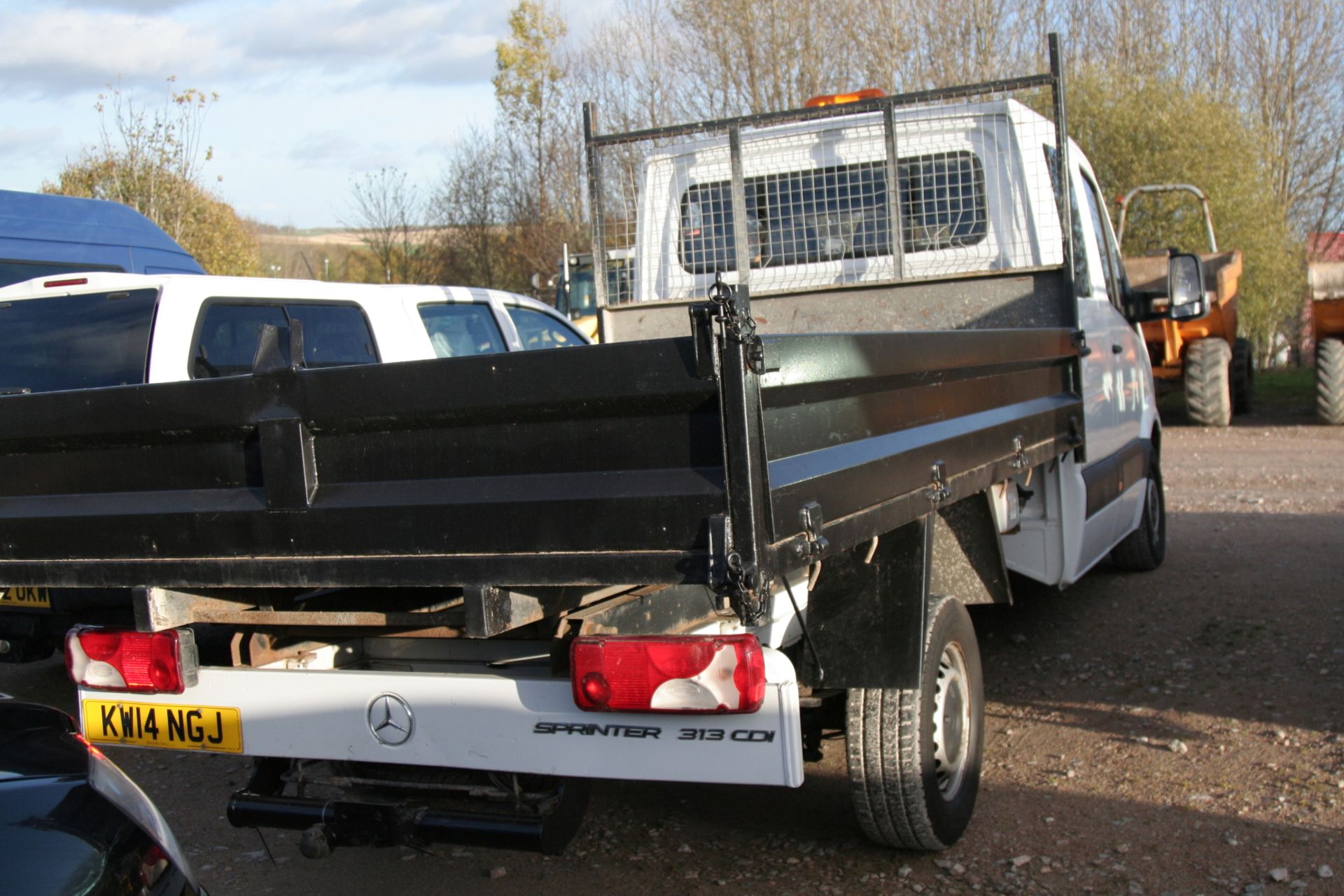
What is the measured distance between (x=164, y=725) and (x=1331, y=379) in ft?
48.0

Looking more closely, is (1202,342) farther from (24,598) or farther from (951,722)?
(24,598)

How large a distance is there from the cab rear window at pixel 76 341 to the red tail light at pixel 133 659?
234cm

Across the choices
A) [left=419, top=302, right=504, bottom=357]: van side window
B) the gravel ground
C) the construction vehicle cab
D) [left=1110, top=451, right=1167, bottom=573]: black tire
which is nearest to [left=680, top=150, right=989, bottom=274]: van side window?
[left=419, top=302, right=504, bottom=357]: van side window

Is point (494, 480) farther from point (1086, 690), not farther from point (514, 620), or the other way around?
point (1086, 690)

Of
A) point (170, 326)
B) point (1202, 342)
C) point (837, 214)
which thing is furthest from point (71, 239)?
point (1202, 342)

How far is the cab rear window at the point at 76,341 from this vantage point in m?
5.26

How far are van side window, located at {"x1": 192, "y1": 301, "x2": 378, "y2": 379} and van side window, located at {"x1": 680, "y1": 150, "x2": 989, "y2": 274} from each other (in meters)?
1.73

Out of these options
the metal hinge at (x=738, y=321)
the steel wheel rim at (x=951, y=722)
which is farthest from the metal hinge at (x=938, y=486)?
the metal hinge at (x=738, y=321)

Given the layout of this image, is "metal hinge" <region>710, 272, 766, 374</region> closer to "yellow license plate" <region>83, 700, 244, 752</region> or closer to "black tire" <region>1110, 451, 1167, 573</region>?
"yellow license plate" <region>83, 700, 244, 752</region>

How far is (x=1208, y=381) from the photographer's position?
1498 centimetres

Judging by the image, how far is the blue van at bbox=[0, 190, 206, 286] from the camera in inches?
328

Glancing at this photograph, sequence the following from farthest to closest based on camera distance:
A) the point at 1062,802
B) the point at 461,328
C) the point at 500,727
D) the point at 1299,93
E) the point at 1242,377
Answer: the point at 1299,93 → the point at 1242,377 → the point at 461,328 → the point at 1062,802 → the point at 500,727

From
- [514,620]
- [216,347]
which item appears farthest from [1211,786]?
[216,347]

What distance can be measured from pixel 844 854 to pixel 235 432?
2.03 m
